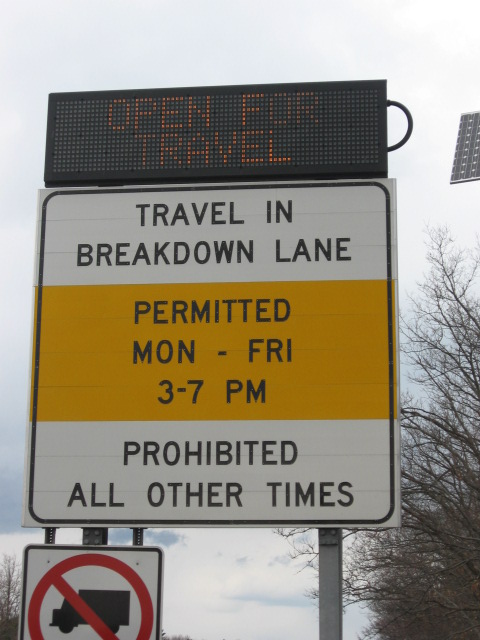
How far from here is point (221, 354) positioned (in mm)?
4910

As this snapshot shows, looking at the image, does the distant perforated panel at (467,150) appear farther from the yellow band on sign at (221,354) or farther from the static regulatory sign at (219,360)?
the yellow band on sign at (221,354)

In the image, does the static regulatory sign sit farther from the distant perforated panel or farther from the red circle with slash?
the distant perforated panel

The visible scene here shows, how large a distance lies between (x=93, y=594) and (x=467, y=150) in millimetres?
81707

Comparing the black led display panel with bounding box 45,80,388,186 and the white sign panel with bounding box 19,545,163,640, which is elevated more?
the black led display panel with bounding box 45,80,388,186

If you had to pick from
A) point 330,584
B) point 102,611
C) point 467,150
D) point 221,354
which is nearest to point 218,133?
point 221,354

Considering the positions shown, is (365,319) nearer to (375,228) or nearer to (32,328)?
(375,228)

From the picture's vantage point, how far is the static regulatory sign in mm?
4762

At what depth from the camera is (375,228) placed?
5.07 m

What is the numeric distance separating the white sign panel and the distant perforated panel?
78897 millimetres

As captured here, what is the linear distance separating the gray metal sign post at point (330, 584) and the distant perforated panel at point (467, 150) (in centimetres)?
7858

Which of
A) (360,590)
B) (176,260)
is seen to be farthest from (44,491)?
(360,590)

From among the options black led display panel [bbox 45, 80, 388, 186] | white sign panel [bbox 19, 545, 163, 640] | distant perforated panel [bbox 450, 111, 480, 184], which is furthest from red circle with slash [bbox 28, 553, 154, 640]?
distant perforated panel [bbox 450, 111, 480, 184]

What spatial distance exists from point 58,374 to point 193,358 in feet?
2.07

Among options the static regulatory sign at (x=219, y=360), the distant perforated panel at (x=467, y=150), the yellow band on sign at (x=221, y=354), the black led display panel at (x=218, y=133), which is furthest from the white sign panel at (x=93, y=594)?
the distant perforated panel at (x=467, y=150)
